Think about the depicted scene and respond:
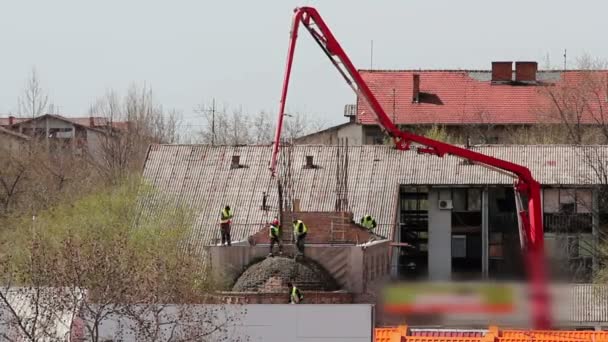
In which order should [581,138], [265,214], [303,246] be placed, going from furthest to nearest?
[581,138]
[265,214]
[303,246]

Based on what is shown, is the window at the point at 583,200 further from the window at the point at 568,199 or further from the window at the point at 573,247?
the window at the point at 573,247

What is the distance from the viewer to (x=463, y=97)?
8900 centimetres

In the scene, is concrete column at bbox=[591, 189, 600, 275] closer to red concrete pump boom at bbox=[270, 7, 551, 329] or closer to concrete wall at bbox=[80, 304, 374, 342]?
red concrete pump boom at bbox=[270, 7, 551, 329]

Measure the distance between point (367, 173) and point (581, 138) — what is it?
1421cm

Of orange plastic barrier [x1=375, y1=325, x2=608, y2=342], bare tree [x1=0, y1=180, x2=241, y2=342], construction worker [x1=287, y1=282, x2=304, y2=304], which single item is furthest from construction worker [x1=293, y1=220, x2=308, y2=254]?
bare tree [x1=0, y1=180, x2=241, y2=342]

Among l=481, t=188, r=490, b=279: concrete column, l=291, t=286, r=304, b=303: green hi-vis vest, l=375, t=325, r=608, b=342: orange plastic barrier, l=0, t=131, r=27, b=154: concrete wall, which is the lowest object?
l=375, t=325, r=608, b=342: orange plastic barrier

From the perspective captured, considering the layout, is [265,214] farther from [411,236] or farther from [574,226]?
[574,226]

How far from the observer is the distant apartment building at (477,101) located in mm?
85125

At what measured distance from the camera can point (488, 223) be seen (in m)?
69.9

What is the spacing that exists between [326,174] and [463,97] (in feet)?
66.4

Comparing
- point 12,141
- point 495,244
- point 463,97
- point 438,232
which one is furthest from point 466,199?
point 12,141

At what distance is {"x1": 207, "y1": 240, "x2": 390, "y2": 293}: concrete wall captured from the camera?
5053 centimetres

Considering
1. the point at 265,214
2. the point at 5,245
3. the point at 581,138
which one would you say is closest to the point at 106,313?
the point at 5,245

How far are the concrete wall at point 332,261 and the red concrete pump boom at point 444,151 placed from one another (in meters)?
4.82
